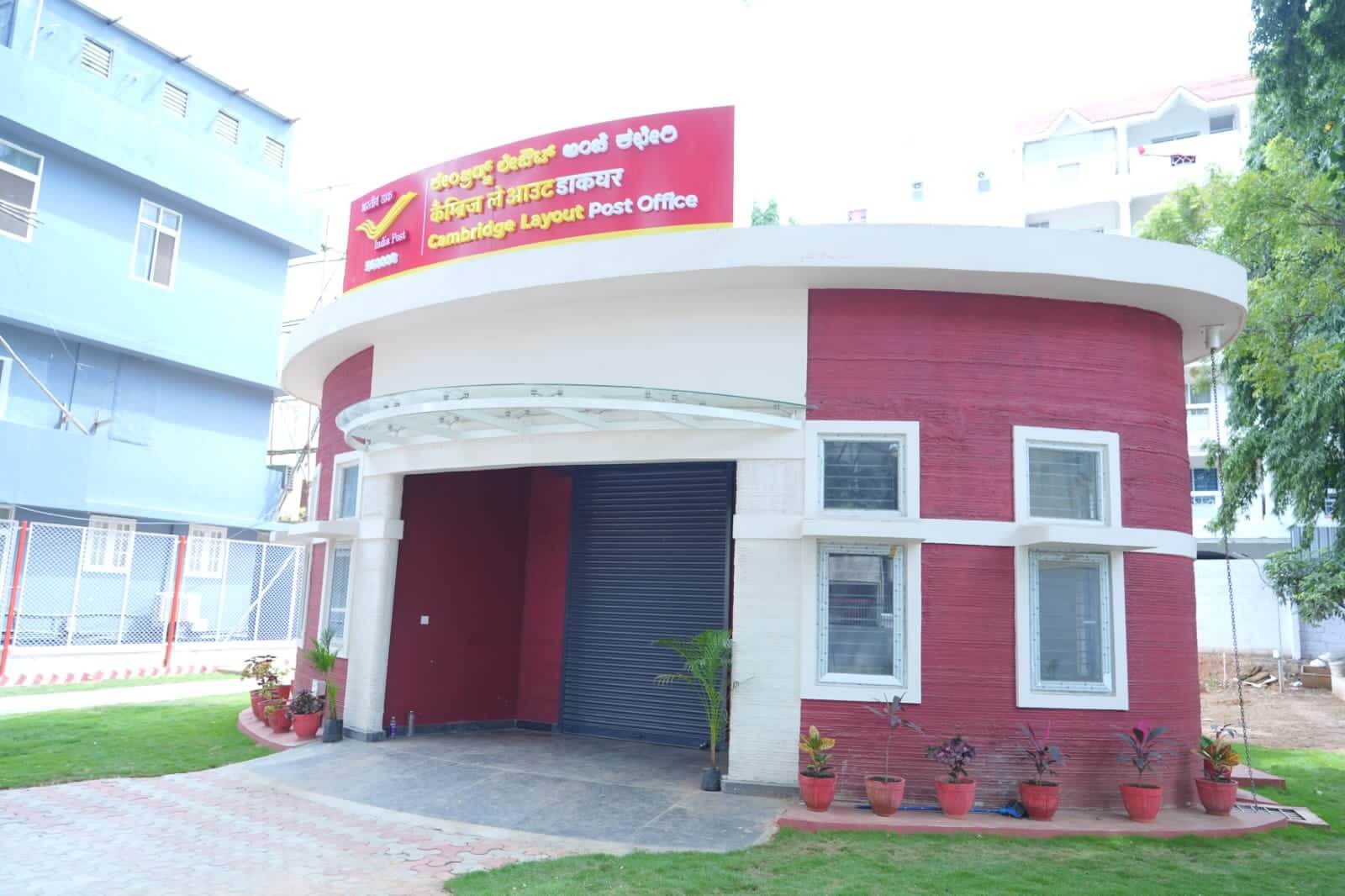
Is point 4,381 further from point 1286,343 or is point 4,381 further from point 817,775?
point 1286,343

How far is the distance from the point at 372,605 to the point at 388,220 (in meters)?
4.69

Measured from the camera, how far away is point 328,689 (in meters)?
10.9

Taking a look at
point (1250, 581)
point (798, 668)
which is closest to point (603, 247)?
point (798, 668)

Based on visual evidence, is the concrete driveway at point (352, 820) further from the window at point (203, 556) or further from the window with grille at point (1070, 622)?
the window at point (203, 556)

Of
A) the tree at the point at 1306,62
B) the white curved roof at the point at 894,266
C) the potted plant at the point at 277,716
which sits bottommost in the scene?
the potted plant at the point at 277,716

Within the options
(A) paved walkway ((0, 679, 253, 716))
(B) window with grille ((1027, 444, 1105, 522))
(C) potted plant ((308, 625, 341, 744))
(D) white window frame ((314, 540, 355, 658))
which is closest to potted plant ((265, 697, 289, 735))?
(C) potted plant ((308, 625, 341, 744))

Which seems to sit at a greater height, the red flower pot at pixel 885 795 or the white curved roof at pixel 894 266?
the white curved roof at pixel 894 266

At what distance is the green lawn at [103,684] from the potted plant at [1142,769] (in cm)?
1469

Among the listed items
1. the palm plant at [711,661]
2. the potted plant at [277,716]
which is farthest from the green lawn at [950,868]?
the potted plant at [277,716]

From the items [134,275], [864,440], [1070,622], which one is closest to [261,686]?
[864,440]

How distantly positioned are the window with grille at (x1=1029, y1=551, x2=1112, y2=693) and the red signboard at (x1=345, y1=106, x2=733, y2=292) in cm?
444

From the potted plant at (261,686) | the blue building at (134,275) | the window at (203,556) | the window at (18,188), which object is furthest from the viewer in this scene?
the window at (203,556)

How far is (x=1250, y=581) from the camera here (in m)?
22.2

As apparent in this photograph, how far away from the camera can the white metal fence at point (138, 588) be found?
17.3 metres
